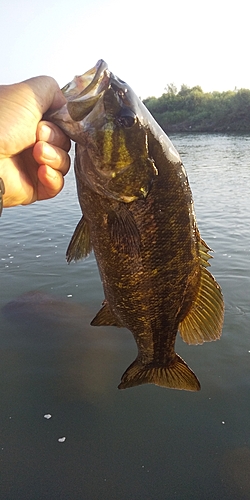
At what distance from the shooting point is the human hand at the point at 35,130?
2.54 metres

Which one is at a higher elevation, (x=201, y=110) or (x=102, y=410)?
(x=201, y=110)

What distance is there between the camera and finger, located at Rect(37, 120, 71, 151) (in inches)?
99.7

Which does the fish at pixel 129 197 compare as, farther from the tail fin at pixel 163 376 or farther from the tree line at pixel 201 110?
the tree line at pixel 201 110

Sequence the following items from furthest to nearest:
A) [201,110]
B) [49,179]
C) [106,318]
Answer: [201,110] < [106,318] < [49,179]

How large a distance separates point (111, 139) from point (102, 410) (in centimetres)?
418

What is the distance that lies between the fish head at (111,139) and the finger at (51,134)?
21cm

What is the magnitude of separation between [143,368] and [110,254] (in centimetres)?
103

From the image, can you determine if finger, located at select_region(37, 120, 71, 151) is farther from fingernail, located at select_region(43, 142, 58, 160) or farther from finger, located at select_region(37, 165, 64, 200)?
finger, located at select_region(37, 165, 64, 200)

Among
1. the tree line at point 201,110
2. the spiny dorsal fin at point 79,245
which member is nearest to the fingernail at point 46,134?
the spiny dorsal fin at point 79,245

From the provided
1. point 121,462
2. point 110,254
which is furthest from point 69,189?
point 110,254

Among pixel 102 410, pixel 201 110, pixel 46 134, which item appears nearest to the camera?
pixel 46 134

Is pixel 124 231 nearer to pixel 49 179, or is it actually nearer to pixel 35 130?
pixel 49 179

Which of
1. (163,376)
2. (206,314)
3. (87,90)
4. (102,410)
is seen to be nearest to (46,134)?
(87,90)

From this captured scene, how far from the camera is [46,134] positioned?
2.54 metres
